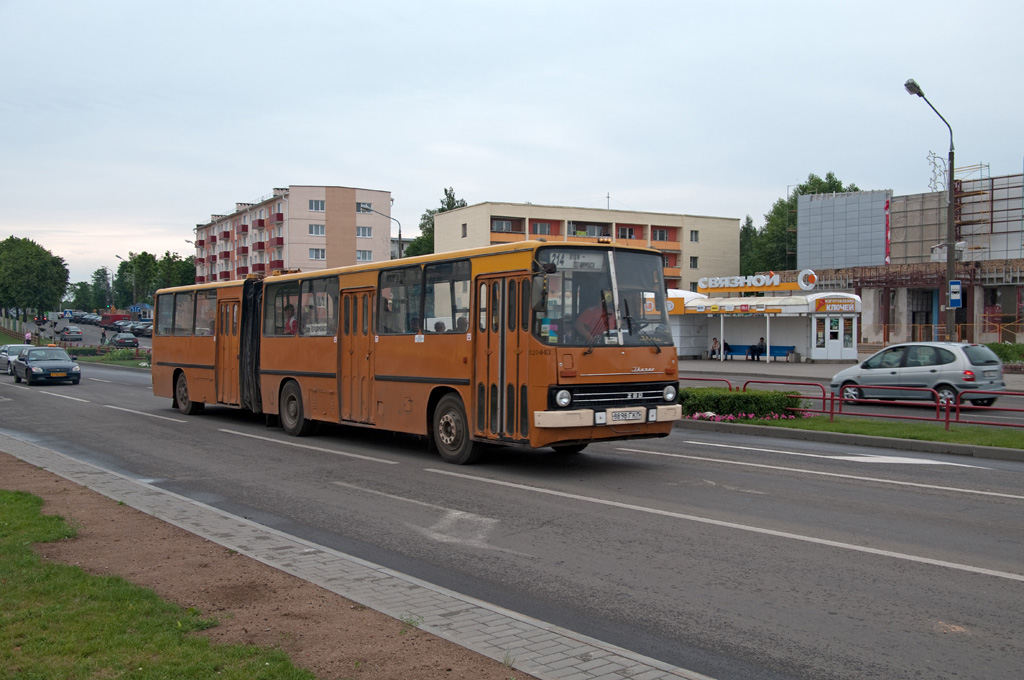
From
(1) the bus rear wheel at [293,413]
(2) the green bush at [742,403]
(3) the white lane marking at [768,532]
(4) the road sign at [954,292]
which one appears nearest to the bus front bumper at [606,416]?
(3) the white lane marking at [768,532]

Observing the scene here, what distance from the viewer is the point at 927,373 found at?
20.9 meters

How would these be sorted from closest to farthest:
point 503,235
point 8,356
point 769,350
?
point 8,356, point 769,350, point 503,235

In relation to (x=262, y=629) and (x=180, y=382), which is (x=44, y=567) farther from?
(x=180, y=382)

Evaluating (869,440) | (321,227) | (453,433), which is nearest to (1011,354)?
(869,440)

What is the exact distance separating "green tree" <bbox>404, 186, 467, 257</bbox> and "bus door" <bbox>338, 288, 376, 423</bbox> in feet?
297

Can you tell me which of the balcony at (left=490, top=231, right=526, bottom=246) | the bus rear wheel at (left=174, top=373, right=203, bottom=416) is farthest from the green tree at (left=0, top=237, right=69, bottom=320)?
the bus rear wheel at (left=174, top=373, right=203, bottom=416)

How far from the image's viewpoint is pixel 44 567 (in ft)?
21.2

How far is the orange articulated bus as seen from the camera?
36.8 ft

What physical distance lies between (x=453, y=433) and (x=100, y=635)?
26.3 ft

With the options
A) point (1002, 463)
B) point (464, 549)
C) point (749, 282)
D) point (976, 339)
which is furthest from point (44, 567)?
point (976, 339)

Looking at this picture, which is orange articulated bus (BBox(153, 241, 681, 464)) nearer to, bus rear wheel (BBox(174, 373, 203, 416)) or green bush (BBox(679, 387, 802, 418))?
bus rear wheel (BBox(174, 373, 203, 416))

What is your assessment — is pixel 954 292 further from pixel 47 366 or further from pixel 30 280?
pixel 30 280

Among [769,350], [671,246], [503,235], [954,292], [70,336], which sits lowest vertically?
[769,350]

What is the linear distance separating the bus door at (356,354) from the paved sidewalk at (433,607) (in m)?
5.54
